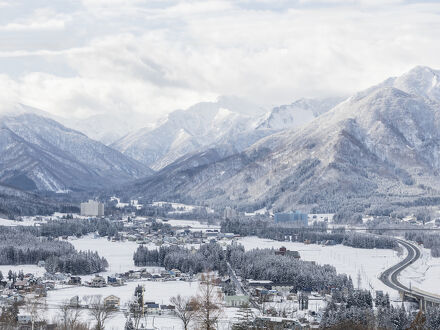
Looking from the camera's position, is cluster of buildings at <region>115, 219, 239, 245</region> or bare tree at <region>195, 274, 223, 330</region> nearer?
bare tree at <region>195, 274, 223, 330</region>

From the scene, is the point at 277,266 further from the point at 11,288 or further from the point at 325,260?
the point at 11,288

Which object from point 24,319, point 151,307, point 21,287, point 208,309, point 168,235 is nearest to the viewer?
point 208,309

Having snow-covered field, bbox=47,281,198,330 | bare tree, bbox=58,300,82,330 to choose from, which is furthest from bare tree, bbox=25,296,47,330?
bare tree, bbox=58,300,82,330

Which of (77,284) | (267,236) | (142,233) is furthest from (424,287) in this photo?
(142,233)

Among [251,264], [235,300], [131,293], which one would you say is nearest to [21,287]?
[131,293]

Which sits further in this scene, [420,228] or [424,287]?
[420,228]

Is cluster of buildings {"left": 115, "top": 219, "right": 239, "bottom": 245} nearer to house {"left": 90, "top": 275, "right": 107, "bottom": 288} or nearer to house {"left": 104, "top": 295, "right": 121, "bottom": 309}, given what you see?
house {"left": 90, "top": 275, "right": 107, "bottom": 288}

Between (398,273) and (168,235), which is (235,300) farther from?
(168,235)
